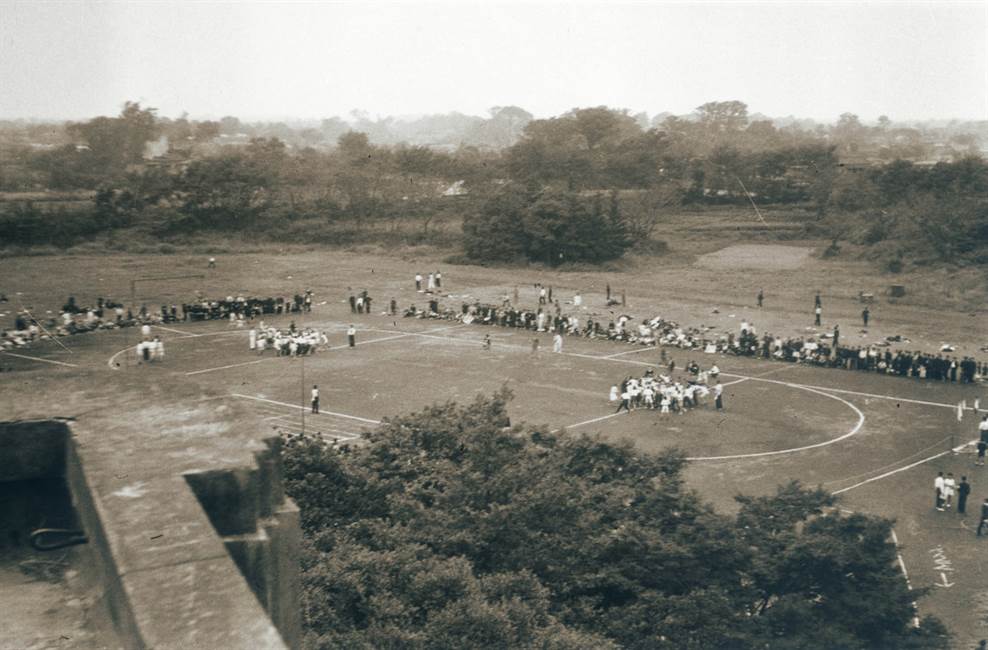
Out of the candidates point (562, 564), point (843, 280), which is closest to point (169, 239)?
point (843, 280)

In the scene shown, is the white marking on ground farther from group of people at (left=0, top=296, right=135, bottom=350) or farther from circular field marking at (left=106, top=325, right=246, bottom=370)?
group of people at (left=0, top=296, right=135, bottom=350)

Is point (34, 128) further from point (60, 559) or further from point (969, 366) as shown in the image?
point (60, 559)

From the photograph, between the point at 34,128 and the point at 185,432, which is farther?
the point at 34,128

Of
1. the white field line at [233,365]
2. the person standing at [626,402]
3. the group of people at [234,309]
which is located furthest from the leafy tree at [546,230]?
the person standing at [626,402]

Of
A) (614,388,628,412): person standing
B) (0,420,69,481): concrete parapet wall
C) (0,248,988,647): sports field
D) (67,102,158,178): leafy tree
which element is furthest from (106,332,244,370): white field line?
(67,102,158,178): leafy tree

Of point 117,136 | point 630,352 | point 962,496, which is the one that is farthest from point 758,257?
point 117,136

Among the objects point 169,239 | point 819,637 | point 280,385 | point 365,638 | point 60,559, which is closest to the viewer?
point 60,559

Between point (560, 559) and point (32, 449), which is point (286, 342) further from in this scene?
point (32, 449)

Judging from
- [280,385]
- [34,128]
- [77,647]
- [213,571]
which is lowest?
[280,385]
